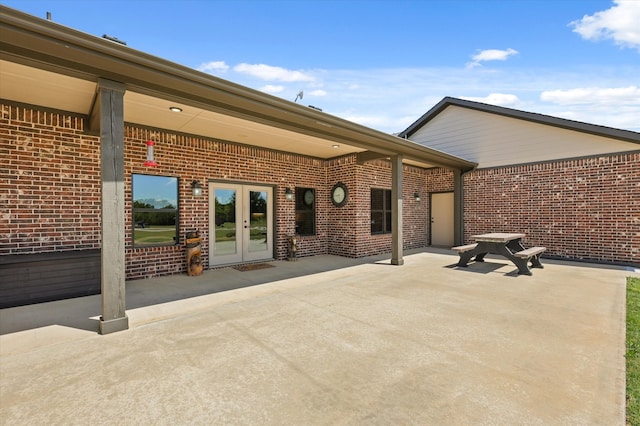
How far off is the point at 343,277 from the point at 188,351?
12.0 feet

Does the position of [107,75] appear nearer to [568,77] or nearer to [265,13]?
[265,13]

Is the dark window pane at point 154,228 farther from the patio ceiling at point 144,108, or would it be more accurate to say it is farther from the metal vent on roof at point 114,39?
the metal vent on roof at point 114,39

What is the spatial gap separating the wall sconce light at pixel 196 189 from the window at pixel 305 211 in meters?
2.98

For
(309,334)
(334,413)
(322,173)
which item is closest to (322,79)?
(322,173)

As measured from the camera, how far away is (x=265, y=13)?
6770 millimetres

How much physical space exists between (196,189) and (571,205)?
9.71 metres

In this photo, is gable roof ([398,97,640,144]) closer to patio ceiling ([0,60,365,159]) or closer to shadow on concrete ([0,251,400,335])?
patio ceiling ([0,60,365,159])

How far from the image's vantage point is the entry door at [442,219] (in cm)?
1110

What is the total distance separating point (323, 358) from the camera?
2770 mm

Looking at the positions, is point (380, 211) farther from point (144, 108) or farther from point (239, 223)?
point (144, 108)

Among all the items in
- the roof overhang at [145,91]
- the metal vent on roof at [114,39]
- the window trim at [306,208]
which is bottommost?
the window trim at [306,208]

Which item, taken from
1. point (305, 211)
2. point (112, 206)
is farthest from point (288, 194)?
point (112, 206)

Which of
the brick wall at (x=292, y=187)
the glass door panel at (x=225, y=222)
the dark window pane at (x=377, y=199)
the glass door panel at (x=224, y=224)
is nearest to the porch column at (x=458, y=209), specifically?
the brick wall at (x=292, y=187)

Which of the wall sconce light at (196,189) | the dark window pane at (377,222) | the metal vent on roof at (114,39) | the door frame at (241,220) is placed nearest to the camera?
the metal vent on roof at (114,39)
